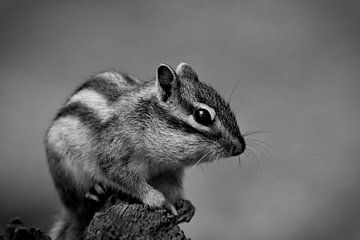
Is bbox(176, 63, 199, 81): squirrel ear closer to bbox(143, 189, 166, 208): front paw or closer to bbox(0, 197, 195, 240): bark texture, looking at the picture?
bbox(143, 189, 166, 208): front paw

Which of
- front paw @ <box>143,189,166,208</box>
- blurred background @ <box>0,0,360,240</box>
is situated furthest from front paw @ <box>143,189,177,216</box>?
blurred background @ <box>0,0,360,240</box>

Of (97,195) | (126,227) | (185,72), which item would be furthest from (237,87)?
(126,227)

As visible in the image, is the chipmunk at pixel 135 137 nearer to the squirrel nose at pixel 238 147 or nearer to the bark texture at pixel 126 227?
the squirrel nose at pixel 238 147

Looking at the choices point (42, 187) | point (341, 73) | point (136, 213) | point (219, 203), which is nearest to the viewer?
point (136, 213)

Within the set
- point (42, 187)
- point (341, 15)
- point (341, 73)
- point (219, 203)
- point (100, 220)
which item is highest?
point (341, 15)

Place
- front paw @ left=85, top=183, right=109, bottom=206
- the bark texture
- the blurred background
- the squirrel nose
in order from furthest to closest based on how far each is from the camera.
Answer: the blurred background, front paw @ left=85, top=183, right=109, bottom=206, the squirrel nose, the bark texture

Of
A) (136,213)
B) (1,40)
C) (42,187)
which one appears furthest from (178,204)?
(1,40)

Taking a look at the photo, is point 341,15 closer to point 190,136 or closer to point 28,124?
point 28,124

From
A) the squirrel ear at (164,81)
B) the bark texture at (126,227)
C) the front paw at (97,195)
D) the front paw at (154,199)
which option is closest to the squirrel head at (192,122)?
the squirrel ear at (164,81)
